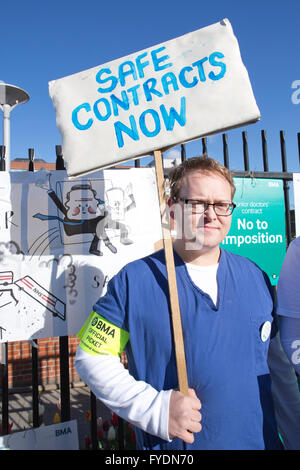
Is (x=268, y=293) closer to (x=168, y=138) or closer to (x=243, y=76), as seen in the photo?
(x=168, y=138)

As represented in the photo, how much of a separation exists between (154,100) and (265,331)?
112cm

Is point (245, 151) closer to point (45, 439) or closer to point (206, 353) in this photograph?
point (206, 353)

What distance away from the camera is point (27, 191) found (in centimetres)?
195

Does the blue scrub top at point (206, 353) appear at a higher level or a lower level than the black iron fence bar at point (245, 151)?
lower

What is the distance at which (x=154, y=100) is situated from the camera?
1468 millimetres

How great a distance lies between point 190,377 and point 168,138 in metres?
1.00

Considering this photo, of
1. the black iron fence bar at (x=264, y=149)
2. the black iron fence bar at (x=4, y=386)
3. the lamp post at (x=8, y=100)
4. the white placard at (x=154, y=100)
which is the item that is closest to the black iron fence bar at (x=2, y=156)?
the lamp post at (x=8, y=100)

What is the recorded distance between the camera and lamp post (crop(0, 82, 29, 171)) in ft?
6.84

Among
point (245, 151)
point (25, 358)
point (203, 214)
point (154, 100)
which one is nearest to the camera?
point (203, 214)

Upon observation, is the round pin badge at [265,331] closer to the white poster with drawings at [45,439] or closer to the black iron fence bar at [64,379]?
the black iron fence bar at [64,379]

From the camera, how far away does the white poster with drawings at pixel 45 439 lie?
6.07ft

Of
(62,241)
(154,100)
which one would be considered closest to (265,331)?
(154,100)

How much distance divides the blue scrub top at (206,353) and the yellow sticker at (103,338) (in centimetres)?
3
